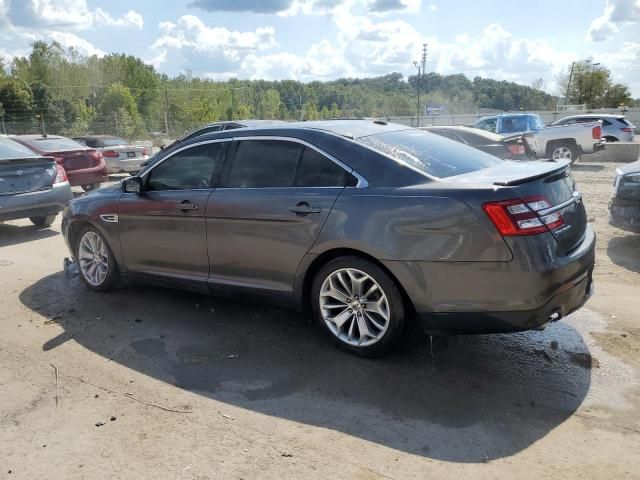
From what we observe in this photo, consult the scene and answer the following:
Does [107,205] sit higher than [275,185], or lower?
lower

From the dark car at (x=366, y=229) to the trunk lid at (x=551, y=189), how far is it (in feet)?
0.04

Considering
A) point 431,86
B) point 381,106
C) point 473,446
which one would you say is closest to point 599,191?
point 473,446

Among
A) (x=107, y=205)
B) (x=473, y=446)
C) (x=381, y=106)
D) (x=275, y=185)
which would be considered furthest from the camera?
(x=381, y=106)

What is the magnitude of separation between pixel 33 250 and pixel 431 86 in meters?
102

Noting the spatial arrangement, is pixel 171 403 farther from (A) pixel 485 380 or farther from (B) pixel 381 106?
(B) pixel 381 106

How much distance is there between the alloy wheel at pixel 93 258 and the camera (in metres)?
5.69

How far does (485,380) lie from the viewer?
366 centimetres

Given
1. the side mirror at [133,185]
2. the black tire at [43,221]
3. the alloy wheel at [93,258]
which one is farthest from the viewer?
the black tire at [43,221]

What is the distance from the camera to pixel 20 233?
30.2 ft

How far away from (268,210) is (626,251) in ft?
A: 16.4

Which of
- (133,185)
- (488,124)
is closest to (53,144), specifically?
(133,185)

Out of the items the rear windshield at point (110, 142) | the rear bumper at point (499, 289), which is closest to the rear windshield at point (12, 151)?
the rear bumper at point (499, 289)

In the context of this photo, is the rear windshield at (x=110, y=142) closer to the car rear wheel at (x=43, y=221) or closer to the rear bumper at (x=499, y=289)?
the car rear wheel at (x=43, y=221)

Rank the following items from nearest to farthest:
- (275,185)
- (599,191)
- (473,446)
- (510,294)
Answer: (473,446) → (510,294) → (275,185) → (599,191)
